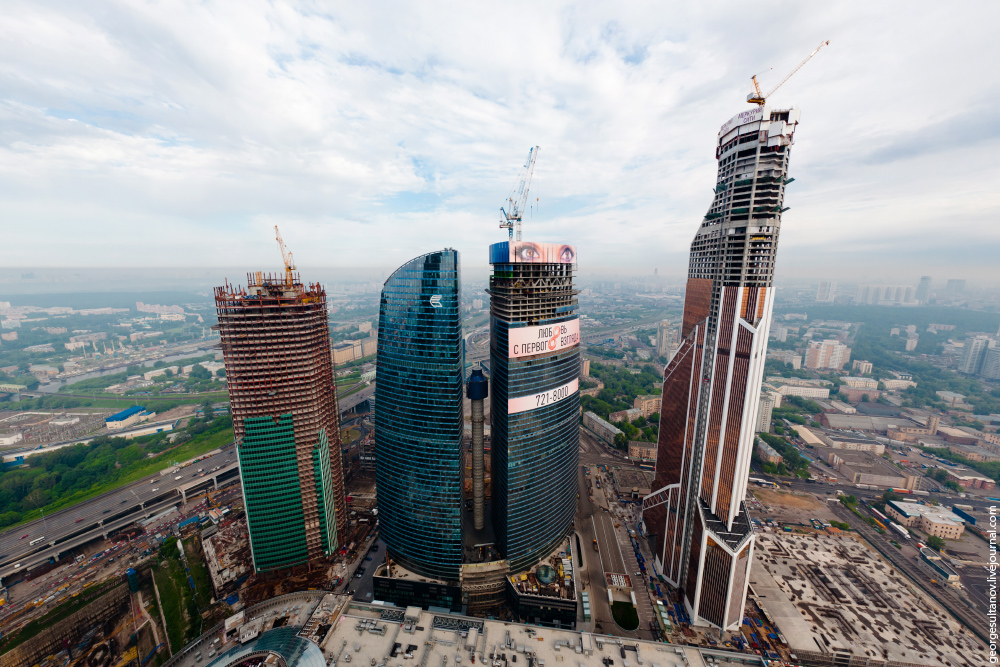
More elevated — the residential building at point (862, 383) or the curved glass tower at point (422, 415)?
the curved glass tower at point (422, 415)

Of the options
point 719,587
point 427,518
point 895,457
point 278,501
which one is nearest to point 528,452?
point 427,518

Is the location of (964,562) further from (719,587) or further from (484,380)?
(484,380)

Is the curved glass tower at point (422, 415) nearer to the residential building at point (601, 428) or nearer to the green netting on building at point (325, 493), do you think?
the green netting on building at point (325, 493)

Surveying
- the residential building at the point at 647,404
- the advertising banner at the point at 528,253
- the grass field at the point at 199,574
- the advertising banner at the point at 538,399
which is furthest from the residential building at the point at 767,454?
the grass field at the point at 199,574

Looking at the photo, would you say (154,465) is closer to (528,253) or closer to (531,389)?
(531,389)

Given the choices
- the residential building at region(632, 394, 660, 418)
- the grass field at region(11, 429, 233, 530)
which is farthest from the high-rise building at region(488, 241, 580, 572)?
the grass field at region(11, 429, 233, 530)

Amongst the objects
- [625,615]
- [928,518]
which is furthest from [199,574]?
[928,518]

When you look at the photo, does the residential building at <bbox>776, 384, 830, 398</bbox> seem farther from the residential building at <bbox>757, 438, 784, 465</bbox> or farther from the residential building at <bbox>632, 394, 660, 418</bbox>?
the residential building at <bbox>757, 438, 784, 465</bbox>
